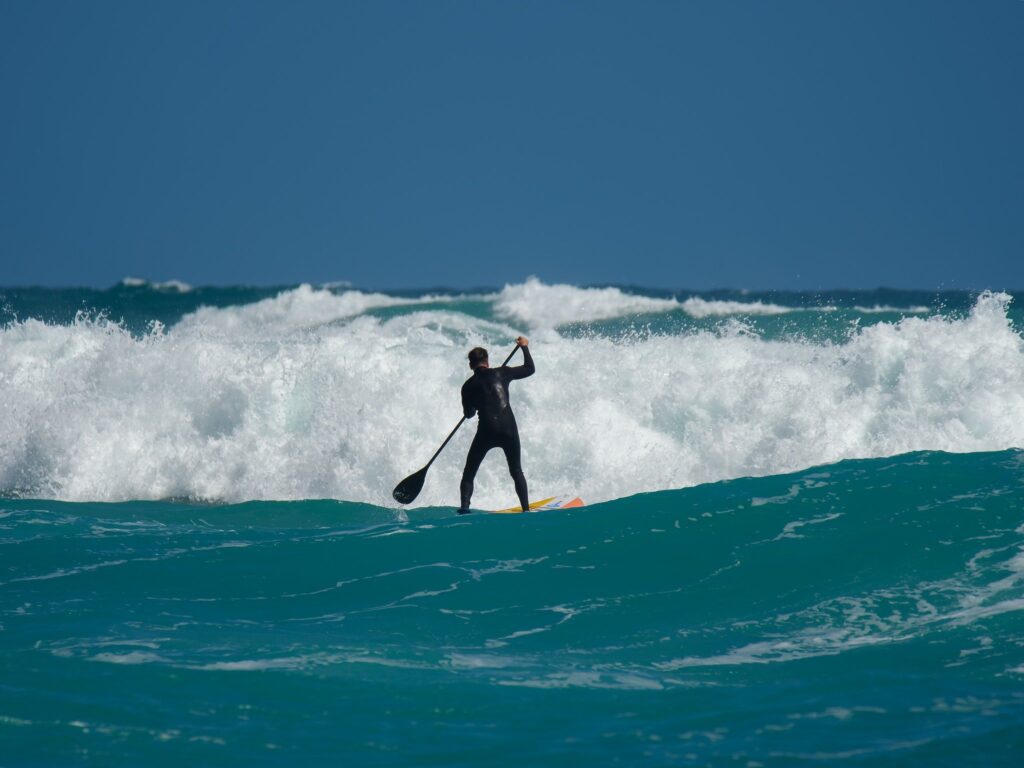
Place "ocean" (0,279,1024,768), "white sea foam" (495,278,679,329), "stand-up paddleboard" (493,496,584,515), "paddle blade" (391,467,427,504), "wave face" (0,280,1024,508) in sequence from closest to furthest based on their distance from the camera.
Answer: "ocean" (0,279,1024,768) < "stand-up paddleboard" (493,496,584,515) < "paddle blade" (391,467,427,504) < "wave face" (0,280,1024,508) < "white sea foam" (495,278,679,329)

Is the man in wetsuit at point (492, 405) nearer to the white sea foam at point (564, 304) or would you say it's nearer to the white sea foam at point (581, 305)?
the white sea foam at point (581, 305)

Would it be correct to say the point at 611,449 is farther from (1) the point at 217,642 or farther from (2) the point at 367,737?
(2) the point at 367,737

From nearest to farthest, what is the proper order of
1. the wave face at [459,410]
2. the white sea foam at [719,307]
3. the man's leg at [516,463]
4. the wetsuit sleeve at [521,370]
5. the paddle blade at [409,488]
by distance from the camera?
the wetsuit sleeve at [521,370] < the man's leg at [516,463] < the paddle blade at [409,488] < the wave face at [459,410] < the white sea foam at [719,307]

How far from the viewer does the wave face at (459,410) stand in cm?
Result: 1232

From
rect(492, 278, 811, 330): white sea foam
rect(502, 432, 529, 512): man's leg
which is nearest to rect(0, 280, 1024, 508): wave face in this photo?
rect(502, 432, 529, 512): man's leg

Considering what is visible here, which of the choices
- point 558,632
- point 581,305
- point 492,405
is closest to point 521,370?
point 492,405

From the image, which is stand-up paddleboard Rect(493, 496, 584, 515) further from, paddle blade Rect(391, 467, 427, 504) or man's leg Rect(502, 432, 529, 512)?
paddle blade Rect(391, 467, 427, 504)

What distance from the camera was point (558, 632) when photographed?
6363 millimetres

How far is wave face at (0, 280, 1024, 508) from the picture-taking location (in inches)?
485

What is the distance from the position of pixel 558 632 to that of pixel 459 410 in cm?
713

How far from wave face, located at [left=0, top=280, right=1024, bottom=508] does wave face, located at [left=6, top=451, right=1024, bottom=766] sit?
286cm

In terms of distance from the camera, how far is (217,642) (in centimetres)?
603

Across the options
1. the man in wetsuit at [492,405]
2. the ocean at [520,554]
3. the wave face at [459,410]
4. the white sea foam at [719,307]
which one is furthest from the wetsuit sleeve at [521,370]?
the white sea foam at [719,307]

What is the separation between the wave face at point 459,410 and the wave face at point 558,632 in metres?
2.86
